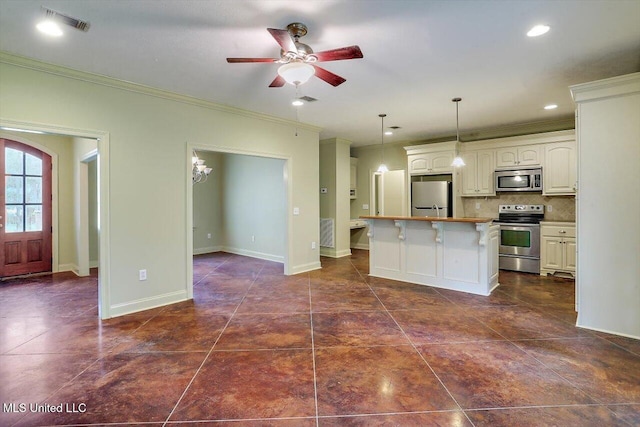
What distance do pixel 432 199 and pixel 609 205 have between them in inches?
139

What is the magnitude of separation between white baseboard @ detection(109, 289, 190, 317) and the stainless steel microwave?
581 centimetres

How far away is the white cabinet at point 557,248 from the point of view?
203 inches

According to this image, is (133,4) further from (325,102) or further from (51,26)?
(325,102)

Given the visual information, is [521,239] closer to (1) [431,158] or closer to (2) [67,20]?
(1) [431,158]

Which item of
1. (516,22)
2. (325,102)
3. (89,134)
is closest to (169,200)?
(89,134)

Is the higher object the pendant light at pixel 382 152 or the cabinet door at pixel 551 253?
the pendant light at pixel 382 152

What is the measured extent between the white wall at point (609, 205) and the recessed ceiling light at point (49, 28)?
15.4ft

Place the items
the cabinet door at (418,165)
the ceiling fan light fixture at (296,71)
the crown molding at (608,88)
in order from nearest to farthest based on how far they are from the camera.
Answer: the ceiling fan light fixture at (296,71) < the crown molding at (608,88) < the cabinet door at (418,165)

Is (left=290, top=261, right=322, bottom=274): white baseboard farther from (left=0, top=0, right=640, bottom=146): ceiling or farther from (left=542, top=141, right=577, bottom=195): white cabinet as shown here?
(left=542, top=141, right=577, bottom=195): white cabinet

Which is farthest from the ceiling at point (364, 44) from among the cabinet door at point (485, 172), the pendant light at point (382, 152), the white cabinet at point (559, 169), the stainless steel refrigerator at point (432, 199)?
the stainless steel refrigerator at point (432, 199)

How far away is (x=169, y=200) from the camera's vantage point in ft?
13.3

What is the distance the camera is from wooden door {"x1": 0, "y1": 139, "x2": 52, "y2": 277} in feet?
17.4

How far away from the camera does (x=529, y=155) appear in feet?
18.6

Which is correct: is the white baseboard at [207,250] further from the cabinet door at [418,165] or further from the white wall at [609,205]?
the white wall at [609,205]
